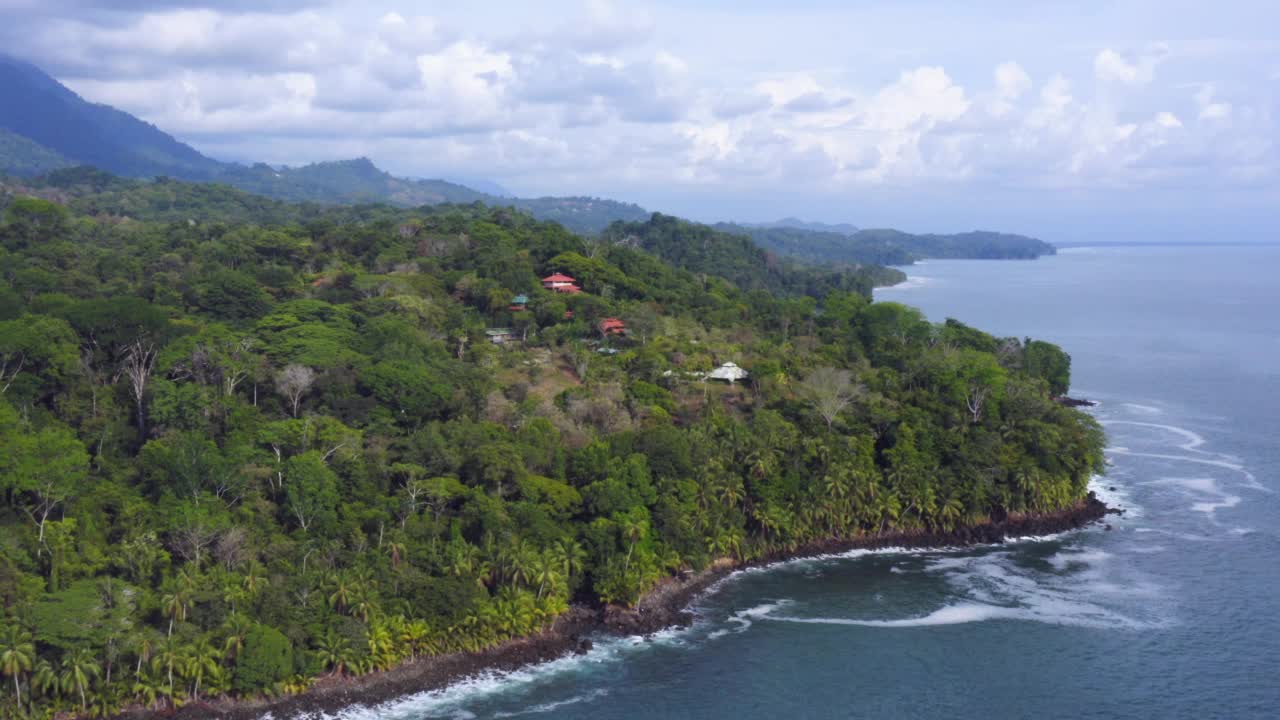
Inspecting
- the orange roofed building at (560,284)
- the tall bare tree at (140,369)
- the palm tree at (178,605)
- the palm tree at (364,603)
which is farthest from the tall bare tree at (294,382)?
the orange roofed building at (560,284)

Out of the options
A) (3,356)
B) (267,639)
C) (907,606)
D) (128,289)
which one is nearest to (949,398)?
(907,606)

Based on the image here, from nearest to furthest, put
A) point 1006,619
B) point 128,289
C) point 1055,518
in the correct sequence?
point 1006,619
point 1055,518
point 128,289

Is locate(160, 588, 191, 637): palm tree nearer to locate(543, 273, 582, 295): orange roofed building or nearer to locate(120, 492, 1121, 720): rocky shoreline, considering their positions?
locate(120, 492, 1121, 720): rocky shoreline

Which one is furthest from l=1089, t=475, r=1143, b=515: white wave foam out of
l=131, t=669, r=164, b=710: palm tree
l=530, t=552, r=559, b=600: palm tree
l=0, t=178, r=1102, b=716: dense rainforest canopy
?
l=131, t=669, r=164, b=710: palm tree

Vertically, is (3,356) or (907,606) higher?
(3,356)

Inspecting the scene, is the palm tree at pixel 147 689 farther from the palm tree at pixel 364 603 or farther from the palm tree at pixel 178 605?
the palm tree at pixel 364 603

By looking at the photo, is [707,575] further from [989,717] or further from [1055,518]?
[1055,518]
